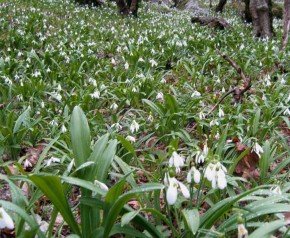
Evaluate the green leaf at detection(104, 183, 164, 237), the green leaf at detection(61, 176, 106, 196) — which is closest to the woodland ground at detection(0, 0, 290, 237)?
the green leaf at detection(104, 183, 164, 237)

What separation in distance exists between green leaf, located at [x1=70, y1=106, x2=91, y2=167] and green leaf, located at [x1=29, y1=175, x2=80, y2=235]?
0.29 metres

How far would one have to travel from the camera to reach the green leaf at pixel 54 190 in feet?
6.07

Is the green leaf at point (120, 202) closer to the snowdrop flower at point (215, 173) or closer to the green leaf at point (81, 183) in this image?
the green leaf at point (81, 183)

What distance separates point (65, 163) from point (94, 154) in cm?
98

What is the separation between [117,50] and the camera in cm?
855

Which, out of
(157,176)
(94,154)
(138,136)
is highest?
(94,154)

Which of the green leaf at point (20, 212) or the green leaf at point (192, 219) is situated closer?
the green leaf at point (20, 212)

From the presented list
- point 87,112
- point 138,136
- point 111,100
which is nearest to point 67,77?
point 111,100

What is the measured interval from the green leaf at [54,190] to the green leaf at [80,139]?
0.29m

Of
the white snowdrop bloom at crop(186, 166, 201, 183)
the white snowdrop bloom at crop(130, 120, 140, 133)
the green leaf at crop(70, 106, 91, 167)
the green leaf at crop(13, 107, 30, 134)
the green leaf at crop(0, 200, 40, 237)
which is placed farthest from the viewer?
the green leaf at crop(13, 107, 30, 134)

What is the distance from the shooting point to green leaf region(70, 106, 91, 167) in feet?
7.54

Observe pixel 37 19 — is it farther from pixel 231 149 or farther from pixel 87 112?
pixel 231 149

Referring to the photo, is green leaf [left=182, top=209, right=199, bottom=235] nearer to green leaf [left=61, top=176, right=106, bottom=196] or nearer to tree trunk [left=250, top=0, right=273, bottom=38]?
green leaf [left=61, top=176, right=106, bottom=196]

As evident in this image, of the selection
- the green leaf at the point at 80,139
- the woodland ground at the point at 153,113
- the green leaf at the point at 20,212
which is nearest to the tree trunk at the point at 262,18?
the woodland ground at the point at 153,113
